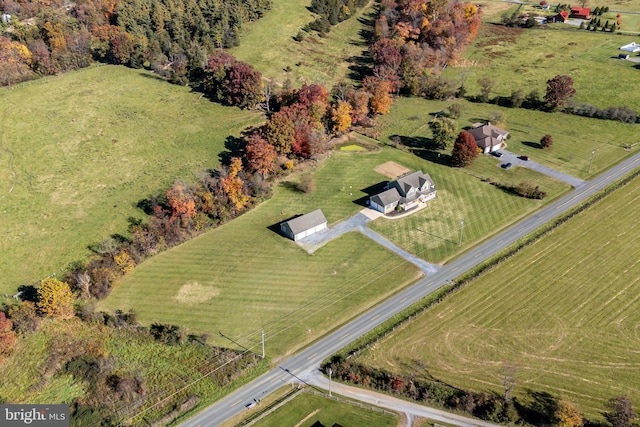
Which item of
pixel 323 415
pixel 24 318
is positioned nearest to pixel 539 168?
pixel 323 415

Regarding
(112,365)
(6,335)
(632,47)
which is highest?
(632,47)

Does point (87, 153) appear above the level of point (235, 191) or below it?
below

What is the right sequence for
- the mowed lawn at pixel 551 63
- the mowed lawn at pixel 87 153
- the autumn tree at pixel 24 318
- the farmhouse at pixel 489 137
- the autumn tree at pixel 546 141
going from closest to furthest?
1. the autumn tree at pixel 24 318
2. the mowed lawn at pixel 87 153
3. the autumn tree at pixel 546 141
4. the farmhouse at pixel 489 137
5. the mowed lawn at pixel 551 63

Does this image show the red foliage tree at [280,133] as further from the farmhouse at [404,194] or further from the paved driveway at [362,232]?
the paved driveway at [362,232]

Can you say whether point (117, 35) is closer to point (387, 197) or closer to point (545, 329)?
point (387, 197)

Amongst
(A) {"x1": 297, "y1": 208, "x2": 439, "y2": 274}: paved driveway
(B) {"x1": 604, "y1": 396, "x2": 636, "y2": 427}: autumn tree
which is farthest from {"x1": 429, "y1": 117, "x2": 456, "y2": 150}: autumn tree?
(B) {"x1": 604, "y1": 396, "x2": 636, "y2": 427}: autumn tree

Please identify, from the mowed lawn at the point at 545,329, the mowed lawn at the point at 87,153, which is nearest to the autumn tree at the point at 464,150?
the mowed lawn at the point at 545,329

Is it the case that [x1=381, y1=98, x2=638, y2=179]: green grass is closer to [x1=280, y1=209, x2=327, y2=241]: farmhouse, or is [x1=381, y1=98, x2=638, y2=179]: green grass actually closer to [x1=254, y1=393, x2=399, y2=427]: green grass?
[x1=280, y1=209, x2=327, y2=241]: farmhouse
